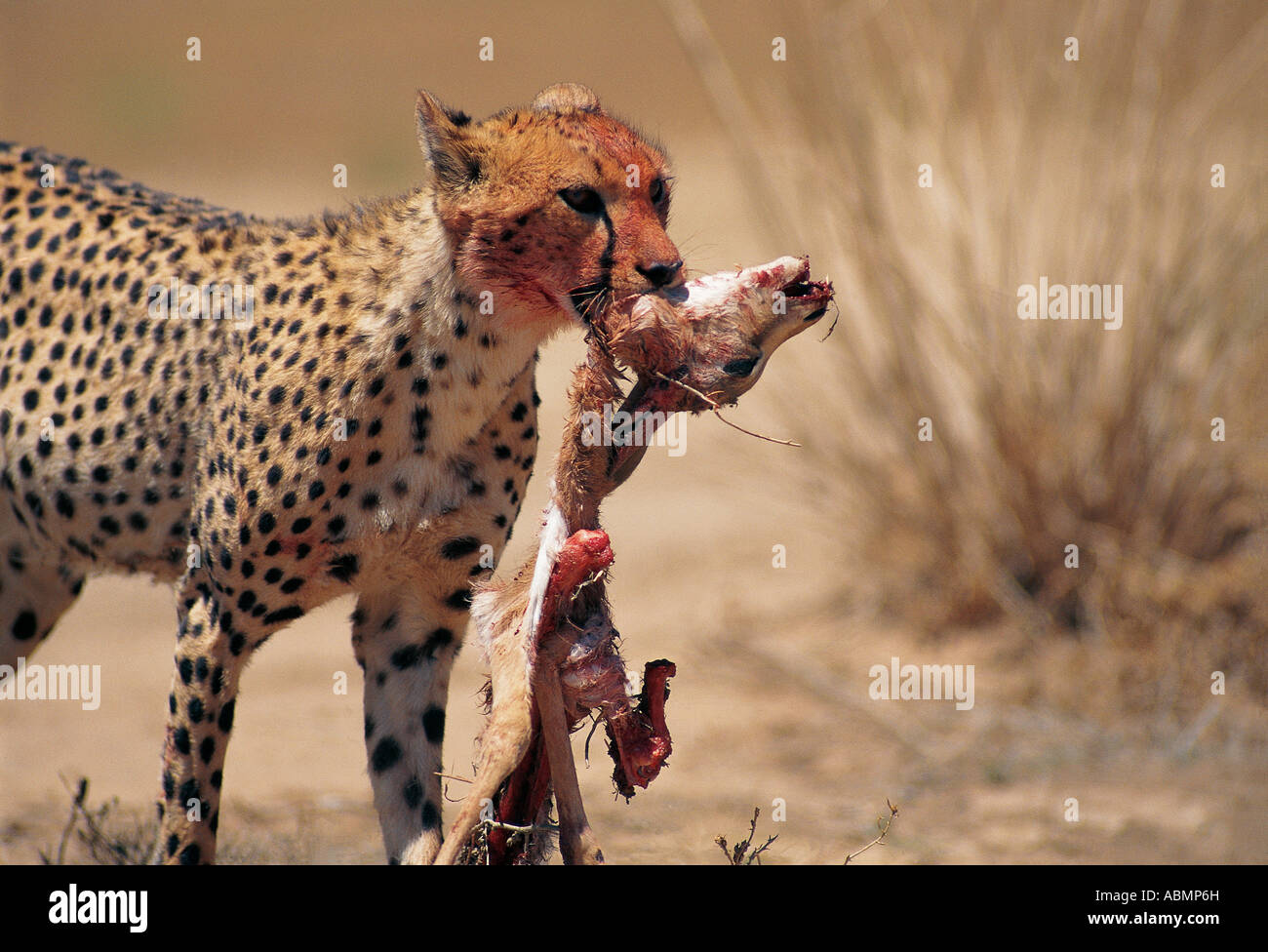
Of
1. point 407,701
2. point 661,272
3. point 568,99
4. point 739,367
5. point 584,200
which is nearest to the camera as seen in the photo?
point 739,367

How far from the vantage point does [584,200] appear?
2748mm

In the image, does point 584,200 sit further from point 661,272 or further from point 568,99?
point 568,99

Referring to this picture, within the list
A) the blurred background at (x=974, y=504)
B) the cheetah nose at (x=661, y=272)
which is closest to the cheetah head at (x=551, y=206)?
the cheetah nose at (x=661, y=272)

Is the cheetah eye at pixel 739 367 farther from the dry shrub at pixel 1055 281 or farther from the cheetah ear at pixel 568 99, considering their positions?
the dry shrub at pixel 1055 281

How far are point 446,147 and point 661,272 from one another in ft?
2.11

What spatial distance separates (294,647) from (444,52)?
9.42m

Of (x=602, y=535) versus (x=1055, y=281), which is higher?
(x=1055, y=281)

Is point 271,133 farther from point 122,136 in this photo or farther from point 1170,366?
point 1170,366

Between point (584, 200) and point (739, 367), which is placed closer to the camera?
point (739, 367)

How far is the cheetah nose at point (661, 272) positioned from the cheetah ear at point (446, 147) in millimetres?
557

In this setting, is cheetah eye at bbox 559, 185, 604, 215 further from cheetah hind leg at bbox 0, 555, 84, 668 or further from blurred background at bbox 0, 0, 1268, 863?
blurred background at bbox 0, 0, 1268, 863

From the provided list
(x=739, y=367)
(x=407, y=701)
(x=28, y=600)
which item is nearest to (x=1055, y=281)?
(x=407, y=701)

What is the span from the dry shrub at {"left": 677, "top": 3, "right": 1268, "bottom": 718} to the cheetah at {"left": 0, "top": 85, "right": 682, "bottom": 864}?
2812 mm

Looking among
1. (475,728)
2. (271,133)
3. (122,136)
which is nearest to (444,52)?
(271,133)
